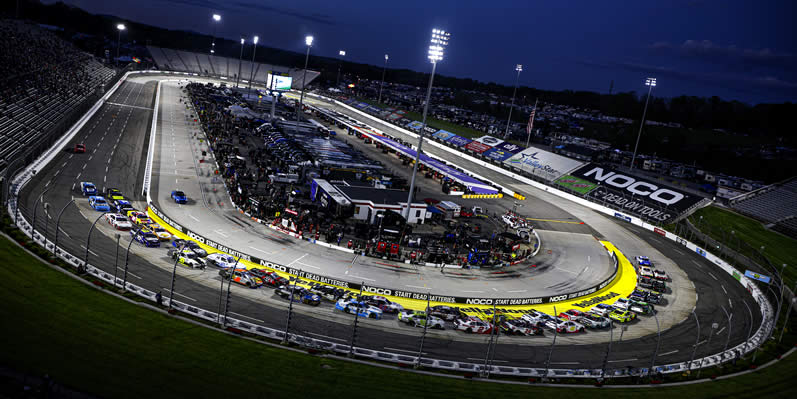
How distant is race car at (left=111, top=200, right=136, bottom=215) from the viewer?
124 feet

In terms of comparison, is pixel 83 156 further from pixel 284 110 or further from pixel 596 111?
pixel 596 111

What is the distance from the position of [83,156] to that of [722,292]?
60948 mm

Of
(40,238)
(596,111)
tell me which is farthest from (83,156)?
(596,111)

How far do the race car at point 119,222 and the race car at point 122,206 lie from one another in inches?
82.0

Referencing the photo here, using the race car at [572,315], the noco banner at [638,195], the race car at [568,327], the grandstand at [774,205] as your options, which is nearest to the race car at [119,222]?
the race car at [568,327]

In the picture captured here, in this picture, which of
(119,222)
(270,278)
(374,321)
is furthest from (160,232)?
(374,321)

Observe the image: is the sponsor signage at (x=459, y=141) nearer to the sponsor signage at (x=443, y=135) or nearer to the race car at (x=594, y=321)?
the sponsor signage at (x=443, y=135)

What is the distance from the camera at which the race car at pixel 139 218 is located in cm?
3600

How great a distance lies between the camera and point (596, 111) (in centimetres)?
19025

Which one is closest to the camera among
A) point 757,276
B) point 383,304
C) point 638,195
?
point 383,304

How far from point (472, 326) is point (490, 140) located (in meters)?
67.1

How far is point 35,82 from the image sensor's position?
64.2m

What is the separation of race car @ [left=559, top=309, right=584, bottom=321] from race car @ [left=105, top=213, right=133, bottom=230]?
30044 millimetres

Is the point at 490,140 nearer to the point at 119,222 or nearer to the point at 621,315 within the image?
the point at 621,315
